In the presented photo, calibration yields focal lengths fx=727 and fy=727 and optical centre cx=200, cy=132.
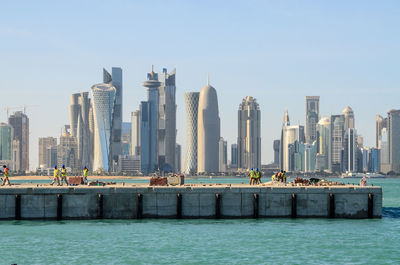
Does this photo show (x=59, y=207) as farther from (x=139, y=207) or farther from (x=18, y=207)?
(x=139, y=207)

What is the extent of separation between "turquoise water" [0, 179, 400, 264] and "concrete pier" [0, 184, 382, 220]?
0.73m

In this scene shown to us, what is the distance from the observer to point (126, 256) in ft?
140

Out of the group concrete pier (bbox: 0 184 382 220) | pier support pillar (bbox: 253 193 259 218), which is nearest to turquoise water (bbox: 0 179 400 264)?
pier support pillar (bbox: 253 193 259 218)

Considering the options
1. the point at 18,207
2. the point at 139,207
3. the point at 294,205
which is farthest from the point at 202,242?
the point at 18,207

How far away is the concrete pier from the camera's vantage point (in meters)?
56.3

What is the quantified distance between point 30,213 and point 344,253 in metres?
25.0

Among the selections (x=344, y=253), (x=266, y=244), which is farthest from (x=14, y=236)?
(x=344, y=253)

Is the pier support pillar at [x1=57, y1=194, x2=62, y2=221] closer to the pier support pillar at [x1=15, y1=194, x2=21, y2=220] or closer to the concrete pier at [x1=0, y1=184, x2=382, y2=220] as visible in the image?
the concrete pier at [x1=0, y1=184, x2=382, y2=220]

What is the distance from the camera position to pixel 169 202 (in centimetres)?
5675

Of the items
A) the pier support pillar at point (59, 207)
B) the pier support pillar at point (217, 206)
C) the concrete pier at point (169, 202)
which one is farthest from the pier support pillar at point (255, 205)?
the pier support pillar at point (59, 207)

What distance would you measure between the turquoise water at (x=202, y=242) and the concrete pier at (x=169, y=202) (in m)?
0.73

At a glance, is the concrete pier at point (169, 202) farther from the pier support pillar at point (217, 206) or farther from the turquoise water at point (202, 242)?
the turquoise water at point (202, 242)

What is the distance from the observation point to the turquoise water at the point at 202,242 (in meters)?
42.2

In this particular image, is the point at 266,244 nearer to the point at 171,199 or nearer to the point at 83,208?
the point at 171,199
